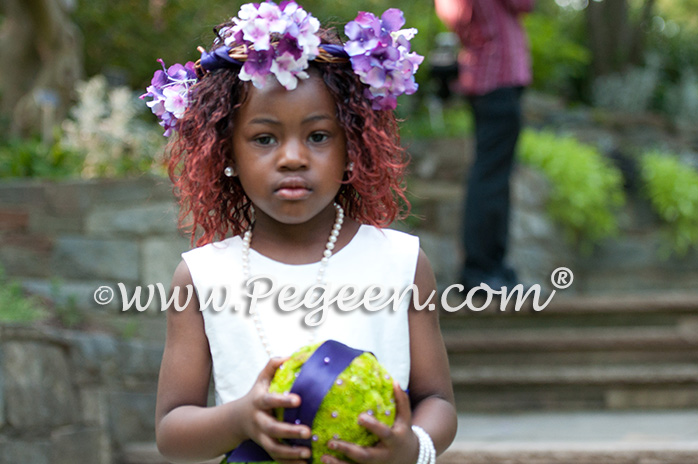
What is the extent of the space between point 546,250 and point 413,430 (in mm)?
4696

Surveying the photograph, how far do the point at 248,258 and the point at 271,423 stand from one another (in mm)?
451

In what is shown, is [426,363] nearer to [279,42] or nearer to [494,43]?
[279,42]

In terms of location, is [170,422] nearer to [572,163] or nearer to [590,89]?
[572,163]

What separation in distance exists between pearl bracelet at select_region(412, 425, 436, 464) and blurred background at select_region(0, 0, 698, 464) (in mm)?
858

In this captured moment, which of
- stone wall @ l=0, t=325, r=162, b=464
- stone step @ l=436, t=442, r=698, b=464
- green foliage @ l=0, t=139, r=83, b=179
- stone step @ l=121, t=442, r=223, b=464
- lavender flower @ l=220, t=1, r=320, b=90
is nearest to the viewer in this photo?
lavender flower @ l=220, t=1, r=320, b=90

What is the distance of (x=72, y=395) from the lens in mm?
3082

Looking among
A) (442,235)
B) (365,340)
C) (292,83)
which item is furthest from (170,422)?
(442,235)

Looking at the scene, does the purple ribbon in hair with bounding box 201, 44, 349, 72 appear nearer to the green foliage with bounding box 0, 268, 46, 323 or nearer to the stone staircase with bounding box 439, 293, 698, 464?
the stone staircase with bounding box 439, 293, 698, 464

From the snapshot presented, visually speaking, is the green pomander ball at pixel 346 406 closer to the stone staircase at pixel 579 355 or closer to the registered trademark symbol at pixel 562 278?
the registered trademark symbol at pixel 562 278

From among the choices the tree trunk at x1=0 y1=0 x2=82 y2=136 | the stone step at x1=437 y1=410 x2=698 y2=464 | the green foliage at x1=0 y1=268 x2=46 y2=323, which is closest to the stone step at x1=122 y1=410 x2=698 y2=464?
the stone step at x1=437 y1=410 x2=698 y2=464

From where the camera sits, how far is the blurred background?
3.02 meters

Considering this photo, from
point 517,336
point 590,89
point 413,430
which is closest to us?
point 413,430

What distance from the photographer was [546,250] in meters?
5.93

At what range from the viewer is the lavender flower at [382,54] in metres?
1.55
